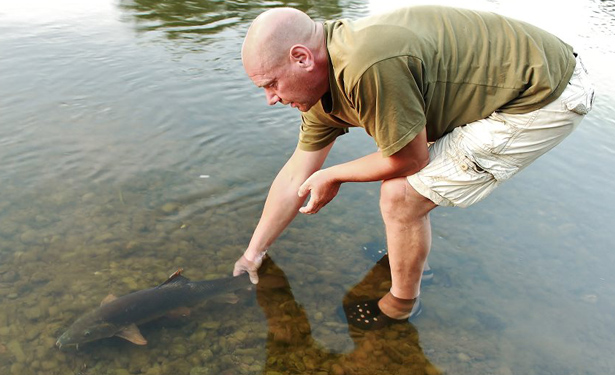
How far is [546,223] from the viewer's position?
4.86 m

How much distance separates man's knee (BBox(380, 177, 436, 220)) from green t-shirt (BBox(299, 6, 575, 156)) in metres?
0.40

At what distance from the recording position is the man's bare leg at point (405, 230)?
3.03 meters

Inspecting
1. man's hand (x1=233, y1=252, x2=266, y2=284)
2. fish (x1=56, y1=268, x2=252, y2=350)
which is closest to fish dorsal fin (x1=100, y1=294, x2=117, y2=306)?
fish (x1=56, y1=268, x2=252, y2=350)

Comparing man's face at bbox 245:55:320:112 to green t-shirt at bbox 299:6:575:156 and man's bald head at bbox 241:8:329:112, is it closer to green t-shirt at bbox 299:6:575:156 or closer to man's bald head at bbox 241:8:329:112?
man's bald head at bbox 241:8:329:112

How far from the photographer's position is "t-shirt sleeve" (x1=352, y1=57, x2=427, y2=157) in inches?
91.7

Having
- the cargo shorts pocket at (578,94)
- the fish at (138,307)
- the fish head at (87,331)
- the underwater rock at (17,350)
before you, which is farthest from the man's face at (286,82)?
the underwater rock at (17,350)

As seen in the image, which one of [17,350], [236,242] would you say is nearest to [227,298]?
[236,242]

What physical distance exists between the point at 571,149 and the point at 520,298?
9.92 feet

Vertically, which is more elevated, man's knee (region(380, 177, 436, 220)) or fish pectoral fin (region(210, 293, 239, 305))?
man's knee (region(380, 177, 436, 220))

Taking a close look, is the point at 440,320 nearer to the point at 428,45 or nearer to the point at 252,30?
the point at 428,45

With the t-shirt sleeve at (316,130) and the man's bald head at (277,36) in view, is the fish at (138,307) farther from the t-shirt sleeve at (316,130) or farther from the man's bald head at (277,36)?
the man's bald head at (277,36)

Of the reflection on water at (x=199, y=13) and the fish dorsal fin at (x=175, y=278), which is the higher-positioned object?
the reflection on water at (x=199, y=13)

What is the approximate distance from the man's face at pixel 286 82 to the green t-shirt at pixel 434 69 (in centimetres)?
13

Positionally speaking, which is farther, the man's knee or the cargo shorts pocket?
the man's knee
